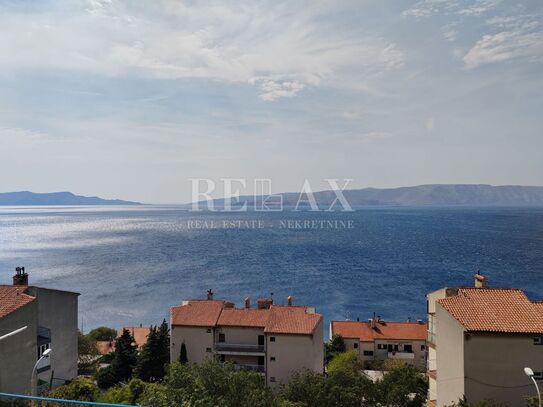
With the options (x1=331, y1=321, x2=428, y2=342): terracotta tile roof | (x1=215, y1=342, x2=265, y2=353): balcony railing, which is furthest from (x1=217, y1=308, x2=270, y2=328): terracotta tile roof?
(x1=331, y1=321, x2=428, y2=342): terracotta tile roof

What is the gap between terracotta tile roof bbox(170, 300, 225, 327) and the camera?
108ft

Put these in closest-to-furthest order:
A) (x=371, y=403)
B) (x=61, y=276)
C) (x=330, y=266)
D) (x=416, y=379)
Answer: (x=371, y=403), (x=416, y=379), (x=61, y=276), (x=330, y=266)

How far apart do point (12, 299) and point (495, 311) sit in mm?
21717

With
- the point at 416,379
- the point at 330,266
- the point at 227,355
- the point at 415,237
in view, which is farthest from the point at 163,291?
the point at 415,237

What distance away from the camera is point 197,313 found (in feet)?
111

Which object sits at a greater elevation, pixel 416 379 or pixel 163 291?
Result: pixel 416 379

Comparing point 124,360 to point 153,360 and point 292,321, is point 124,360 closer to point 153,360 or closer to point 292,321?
point 153,360

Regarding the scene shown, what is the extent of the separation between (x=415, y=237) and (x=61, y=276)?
122 metres

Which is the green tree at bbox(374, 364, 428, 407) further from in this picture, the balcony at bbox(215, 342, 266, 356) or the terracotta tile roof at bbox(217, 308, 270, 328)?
the terracotta tile roof at bbox(217, 308, 270, 328)

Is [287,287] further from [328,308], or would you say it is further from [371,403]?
[371,403]

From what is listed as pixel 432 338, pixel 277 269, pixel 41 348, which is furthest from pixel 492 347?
pixel 277 269

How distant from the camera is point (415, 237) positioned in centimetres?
17438

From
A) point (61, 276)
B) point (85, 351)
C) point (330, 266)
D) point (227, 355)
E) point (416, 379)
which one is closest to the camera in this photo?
point (416, 379)

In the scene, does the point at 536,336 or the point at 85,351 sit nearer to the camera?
the point at 536,336
